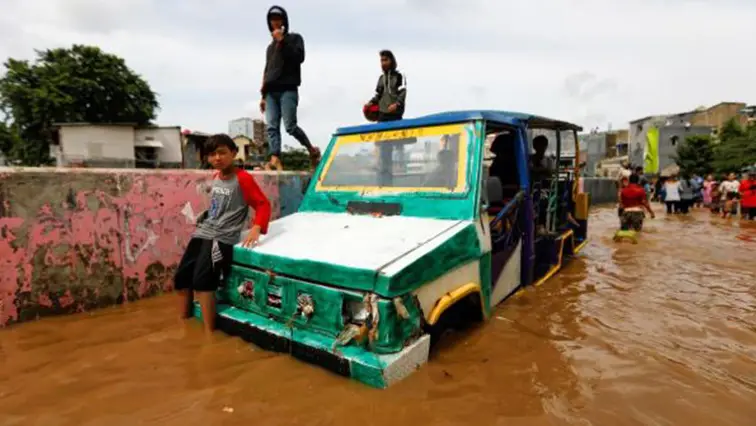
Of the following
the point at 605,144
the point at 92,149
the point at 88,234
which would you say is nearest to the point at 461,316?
the point at 88,234

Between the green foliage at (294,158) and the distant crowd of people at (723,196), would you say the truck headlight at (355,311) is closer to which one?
the distant crowd of people at (723,196)

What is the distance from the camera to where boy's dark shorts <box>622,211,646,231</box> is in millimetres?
8672

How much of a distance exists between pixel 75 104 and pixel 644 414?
3493 centimetres

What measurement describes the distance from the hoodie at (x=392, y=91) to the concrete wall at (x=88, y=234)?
87.8 inches

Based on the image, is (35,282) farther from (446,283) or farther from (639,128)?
(639,128)

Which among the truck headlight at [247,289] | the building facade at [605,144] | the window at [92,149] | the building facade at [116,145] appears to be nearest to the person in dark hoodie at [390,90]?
the truck headlight at [247,289]

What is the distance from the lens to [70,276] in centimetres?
338

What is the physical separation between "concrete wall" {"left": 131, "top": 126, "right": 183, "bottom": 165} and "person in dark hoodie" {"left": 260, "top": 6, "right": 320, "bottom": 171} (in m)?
23.1

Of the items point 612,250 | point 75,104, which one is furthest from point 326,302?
point 75,104

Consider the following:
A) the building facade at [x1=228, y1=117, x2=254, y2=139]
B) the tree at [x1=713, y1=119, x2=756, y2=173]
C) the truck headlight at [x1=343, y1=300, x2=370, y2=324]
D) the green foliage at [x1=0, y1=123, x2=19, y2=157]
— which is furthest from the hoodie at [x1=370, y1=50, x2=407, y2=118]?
the building facade at [x1=228, y1=117, x2=254, y2=139]

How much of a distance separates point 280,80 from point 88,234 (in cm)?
255

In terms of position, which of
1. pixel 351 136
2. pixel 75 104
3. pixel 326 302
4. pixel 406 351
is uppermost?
pixel 75 104

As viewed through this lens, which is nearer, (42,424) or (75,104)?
(42,424)

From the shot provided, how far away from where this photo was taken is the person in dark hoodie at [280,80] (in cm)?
479
